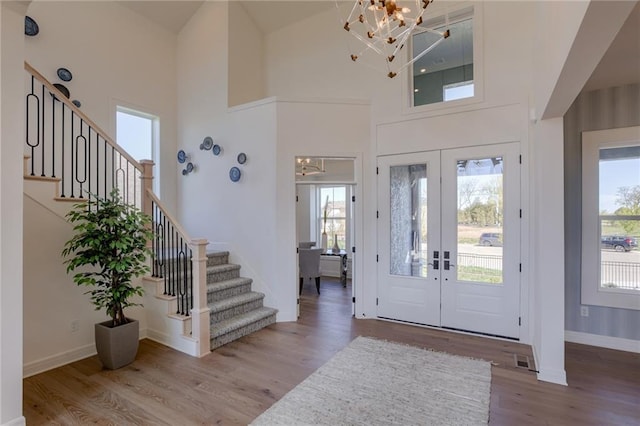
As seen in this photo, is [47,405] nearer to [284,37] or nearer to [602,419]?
[602,419]

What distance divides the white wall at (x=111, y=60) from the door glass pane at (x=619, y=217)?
641cm

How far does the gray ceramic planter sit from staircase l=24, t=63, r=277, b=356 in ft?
1.67

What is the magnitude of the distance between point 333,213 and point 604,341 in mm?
5569

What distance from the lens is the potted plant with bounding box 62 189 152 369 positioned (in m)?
3.16

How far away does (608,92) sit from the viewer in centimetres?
381

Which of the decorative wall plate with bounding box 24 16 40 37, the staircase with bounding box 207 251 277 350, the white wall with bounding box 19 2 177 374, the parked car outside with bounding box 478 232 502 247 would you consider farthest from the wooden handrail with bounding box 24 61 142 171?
the parked car outside with bounding box 478 232 502 247

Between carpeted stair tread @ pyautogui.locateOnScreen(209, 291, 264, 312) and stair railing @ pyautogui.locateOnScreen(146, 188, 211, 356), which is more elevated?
stair railing @ pyautogui.locateOnScreen(146, 188, 211, 356)

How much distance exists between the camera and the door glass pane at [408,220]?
4.58 m

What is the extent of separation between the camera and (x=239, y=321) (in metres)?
4.21

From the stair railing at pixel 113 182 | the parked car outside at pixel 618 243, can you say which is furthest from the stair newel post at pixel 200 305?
the parked car outside at pixel 618 243

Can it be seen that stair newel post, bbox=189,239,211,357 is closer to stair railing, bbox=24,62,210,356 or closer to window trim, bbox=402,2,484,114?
stair railing, bbox=24,62,210,356

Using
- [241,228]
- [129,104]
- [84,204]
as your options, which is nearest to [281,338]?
[241,228]

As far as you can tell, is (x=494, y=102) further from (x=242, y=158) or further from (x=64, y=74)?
(x=64, y=74)

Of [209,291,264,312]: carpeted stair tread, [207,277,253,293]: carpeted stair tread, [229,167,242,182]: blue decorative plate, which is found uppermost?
[229,167,242,182]: blue decorative plate
